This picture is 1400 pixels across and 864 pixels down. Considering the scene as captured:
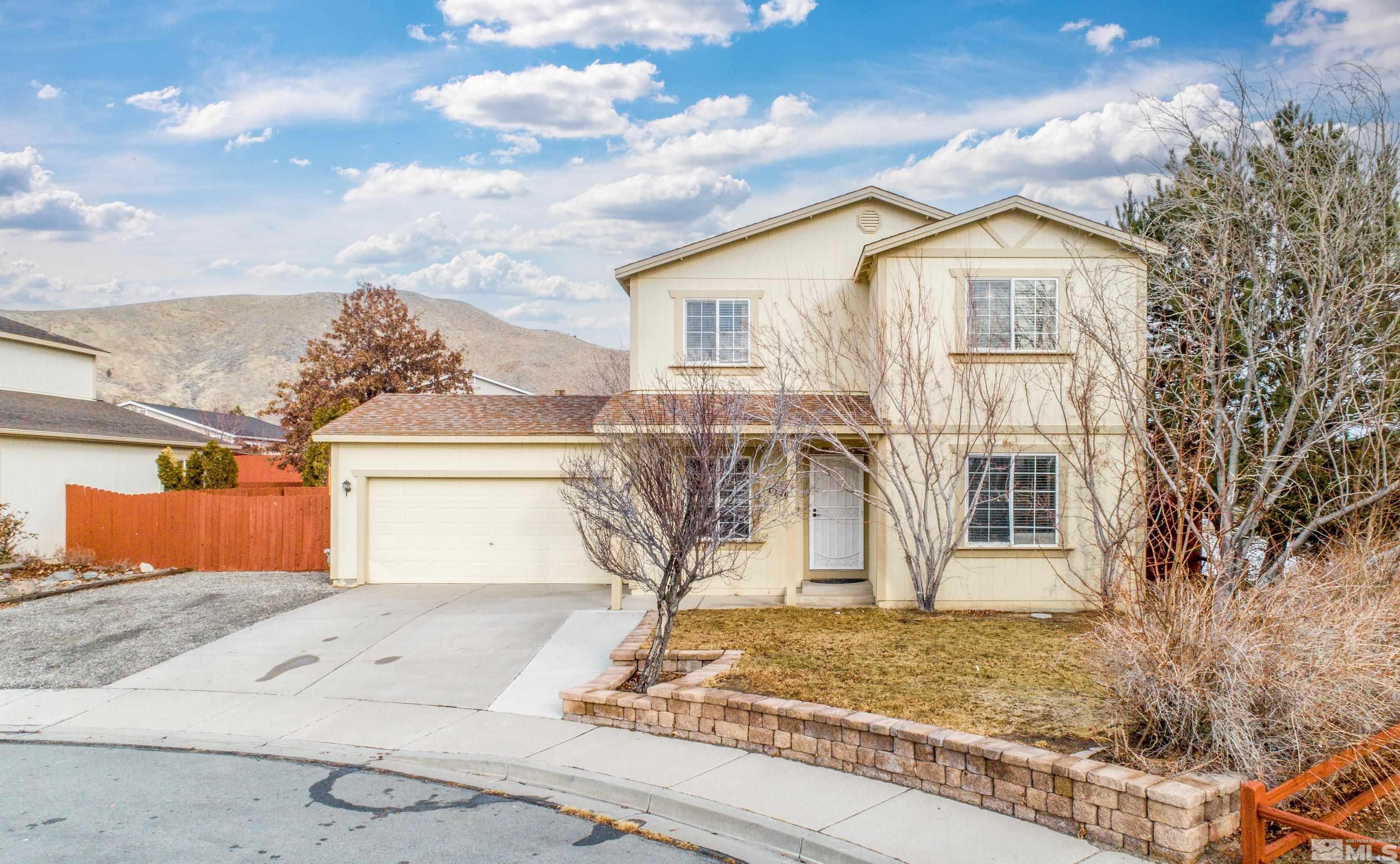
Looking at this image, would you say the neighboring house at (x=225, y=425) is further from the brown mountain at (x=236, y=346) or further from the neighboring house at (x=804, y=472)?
the brown mountain at (x=236, y=346)

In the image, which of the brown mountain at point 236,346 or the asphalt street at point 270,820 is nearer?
the asphalt street at point 270,820

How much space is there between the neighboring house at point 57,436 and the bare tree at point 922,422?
16.2 metres

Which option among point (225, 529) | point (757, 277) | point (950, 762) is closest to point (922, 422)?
point (757, 277)

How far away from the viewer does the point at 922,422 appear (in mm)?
13555

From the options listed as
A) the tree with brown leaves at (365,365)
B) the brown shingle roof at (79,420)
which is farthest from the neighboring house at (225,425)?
the brown shingle roof at (79,420)

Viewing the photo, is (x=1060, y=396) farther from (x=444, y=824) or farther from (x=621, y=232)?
(x=621, y=232)

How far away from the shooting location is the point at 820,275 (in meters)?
15.5

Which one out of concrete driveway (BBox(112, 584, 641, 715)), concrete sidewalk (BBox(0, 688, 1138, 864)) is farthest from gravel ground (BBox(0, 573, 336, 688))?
concrete sidewalk (BBox(0, 688, 1138, 864))

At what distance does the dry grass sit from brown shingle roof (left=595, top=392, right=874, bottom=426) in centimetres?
279

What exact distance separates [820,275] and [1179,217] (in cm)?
558

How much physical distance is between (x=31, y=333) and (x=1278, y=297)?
2773 centimetres

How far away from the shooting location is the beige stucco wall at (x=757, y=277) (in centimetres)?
1545

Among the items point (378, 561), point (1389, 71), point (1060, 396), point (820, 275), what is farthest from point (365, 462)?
point (1389, 71)

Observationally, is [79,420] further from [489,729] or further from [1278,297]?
[1278,297]
